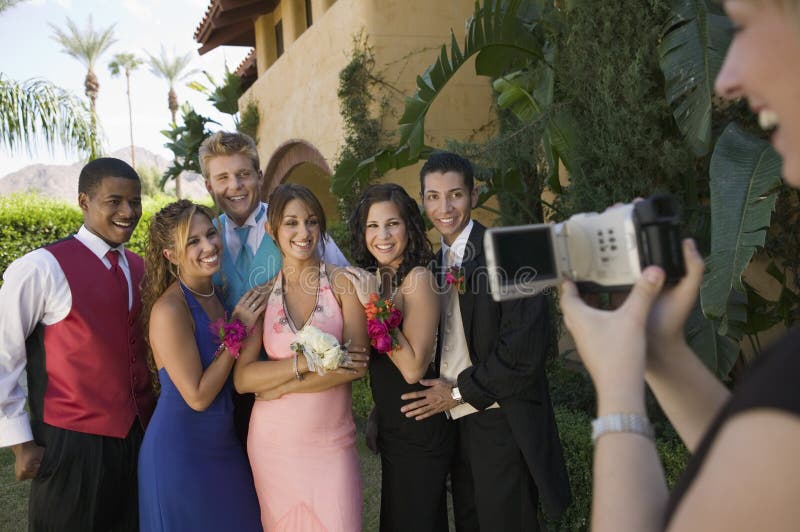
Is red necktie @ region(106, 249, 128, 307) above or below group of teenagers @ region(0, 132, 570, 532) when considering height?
above

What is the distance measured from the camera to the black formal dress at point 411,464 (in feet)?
9.96

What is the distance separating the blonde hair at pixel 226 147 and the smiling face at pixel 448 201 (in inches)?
43.8

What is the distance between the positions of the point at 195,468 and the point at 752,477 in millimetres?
2708

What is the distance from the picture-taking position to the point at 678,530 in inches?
31.3

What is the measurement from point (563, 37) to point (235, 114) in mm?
13324

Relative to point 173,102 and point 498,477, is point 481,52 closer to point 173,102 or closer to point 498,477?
point 498,477

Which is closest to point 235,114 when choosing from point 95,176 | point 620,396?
point 95,176

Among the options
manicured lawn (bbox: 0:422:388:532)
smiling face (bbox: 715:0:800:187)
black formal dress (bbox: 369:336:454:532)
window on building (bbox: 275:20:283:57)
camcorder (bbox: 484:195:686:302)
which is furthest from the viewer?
window on building (bbox: 275:20:283:57)

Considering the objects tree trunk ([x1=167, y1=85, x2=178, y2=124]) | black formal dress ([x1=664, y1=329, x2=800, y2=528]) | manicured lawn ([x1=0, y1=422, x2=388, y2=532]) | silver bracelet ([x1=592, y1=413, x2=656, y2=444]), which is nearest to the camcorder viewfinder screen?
silver bracelet ([x1=592, y1=413, x2=656, y2=444])

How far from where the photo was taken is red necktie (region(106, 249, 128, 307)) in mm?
3223

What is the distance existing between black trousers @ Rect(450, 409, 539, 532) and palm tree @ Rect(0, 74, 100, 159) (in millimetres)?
11865

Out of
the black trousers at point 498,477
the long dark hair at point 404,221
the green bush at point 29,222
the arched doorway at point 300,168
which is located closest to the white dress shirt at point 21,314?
the long dark hair at point 404,221

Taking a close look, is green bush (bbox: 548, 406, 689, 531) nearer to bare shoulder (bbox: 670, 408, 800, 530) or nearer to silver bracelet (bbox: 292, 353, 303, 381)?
silver bracelet (bbox: 292, 353, 303, 381)

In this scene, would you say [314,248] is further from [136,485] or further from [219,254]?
[136,485]
